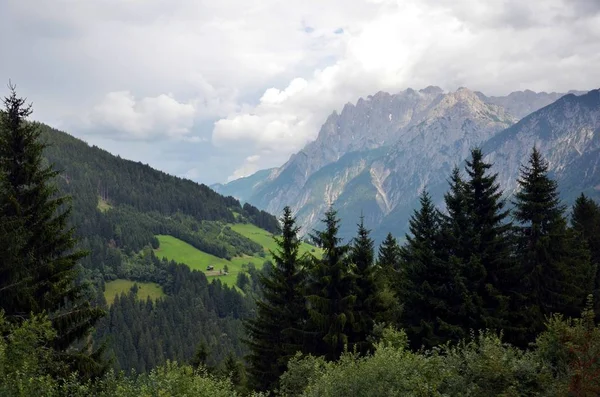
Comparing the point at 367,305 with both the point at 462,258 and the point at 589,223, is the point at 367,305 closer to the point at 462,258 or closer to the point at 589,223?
the point at 462,258

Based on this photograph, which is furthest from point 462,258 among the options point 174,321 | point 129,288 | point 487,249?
point 129,288

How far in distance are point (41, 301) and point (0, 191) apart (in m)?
5.51

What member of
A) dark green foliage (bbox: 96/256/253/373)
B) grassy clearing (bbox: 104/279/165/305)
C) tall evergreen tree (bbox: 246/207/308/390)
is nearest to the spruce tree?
tall evergreen tree (bbox: 246/207/308/390)

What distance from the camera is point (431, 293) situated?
31.9m

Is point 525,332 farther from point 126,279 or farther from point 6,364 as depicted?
point 126,279

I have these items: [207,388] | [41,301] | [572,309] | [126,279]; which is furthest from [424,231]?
[126,279]

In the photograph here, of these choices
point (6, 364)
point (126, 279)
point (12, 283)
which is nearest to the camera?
point (6, 364)

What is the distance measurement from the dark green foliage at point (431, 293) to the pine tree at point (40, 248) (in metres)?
21.1

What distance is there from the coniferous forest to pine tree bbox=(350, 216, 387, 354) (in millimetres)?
111

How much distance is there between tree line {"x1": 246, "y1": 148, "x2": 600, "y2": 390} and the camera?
30.5 m

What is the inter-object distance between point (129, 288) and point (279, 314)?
158 m

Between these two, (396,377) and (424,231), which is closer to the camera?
(396,377)

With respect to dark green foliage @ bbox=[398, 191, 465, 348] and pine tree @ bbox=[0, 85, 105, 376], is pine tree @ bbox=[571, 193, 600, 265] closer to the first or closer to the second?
dark green foliage @ bbox=[398, 191, 465, 348]

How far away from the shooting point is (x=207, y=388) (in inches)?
639
